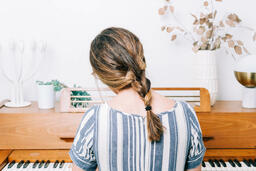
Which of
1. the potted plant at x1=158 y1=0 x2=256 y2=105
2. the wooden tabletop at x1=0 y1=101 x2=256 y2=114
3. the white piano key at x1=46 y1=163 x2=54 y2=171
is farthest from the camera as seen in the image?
the potted plant at x1=158 y1=0 x2=256 y2=105

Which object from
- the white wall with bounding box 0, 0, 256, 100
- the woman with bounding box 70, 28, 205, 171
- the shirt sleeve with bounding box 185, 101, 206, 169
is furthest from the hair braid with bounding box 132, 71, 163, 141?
the white wall with bounding box 0, 0, 256, 100

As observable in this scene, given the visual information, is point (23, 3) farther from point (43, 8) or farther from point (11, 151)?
point (11, 151)

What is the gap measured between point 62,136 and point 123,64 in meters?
0.84

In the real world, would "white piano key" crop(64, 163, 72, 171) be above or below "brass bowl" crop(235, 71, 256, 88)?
below

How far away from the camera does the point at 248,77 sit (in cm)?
171

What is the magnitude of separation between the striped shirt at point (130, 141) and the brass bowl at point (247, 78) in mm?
812

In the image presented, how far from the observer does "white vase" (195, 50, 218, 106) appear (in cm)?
178

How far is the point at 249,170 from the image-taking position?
1.59 m

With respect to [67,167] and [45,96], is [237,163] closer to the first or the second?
[67,167]

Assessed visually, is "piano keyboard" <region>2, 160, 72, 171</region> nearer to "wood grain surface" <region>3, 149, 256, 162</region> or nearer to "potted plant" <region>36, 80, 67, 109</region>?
"wood grain surface" <region>3, 149, 256, 162</region>

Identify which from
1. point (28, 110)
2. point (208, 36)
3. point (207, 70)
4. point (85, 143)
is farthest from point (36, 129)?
point (208, 36)

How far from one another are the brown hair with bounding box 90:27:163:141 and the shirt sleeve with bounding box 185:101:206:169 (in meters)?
0.14

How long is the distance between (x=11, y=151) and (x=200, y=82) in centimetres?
120

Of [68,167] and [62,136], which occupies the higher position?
[62,136]
